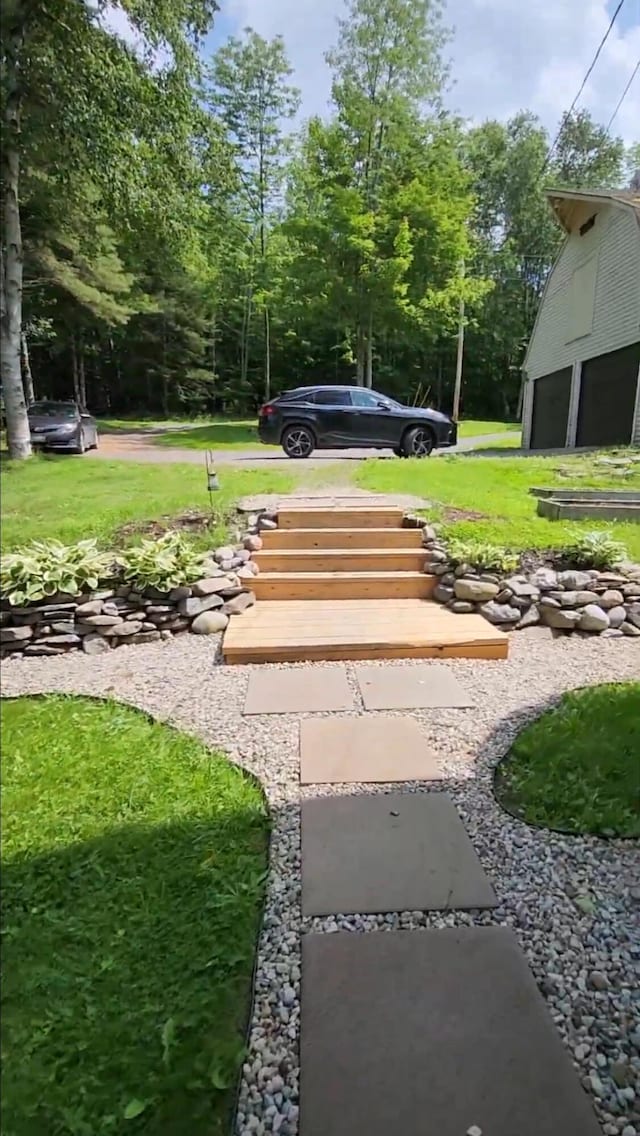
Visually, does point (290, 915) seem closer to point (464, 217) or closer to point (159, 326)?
point (159, 326)

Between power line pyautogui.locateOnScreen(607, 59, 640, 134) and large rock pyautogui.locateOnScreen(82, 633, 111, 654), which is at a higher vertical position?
power line pyautogui.locateOnScreen(607, 59, 640, 134)

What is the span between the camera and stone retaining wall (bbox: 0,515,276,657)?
0.87 m

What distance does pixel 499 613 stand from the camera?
109 inches

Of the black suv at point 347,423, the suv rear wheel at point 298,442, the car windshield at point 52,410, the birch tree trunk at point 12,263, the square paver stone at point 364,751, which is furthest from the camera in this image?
the suv rear wheel at point 298,442

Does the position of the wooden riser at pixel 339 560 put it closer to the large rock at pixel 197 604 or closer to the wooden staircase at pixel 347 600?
the wooden staircase at pixel 347 600

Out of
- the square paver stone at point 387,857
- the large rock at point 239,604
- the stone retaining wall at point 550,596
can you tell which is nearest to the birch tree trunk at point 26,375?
the square paver stone at point 387,857

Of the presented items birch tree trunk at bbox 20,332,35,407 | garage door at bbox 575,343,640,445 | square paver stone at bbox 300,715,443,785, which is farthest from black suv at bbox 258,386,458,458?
square paver stone at bbox 300,715,443,785

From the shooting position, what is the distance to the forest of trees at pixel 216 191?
991 mm

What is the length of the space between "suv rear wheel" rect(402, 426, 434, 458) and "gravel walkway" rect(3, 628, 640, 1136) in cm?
90

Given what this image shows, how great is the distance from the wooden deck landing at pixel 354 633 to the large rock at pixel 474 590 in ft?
0.55

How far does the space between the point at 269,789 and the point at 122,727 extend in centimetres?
86

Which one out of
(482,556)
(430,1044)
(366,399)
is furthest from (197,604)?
(430,1044)

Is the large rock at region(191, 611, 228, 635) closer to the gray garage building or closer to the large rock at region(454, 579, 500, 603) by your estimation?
the large rock at region(454, 579, 500, 603)

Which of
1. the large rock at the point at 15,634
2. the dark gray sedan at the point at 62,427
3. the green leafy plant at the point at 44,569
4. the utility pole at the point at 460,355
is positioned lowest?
the large rock at the point at 15,634
